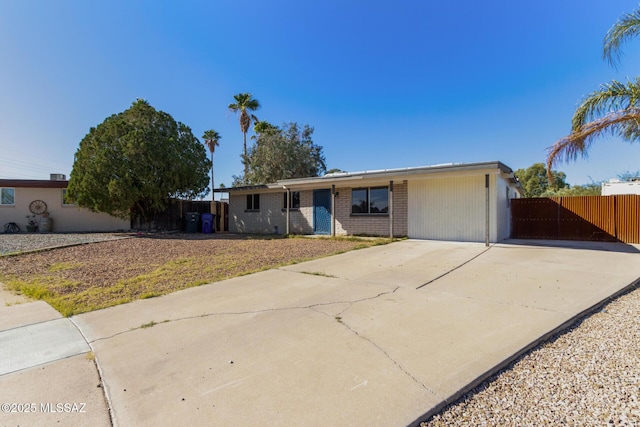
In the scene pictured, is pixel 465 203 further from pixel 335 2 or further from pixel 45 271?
pixel 45 271

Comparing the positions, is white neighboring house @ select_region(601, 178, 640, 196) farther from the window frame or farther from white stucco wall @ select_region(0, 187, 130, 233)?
white stucco wall @ select_region(0, 187, 130, 233)

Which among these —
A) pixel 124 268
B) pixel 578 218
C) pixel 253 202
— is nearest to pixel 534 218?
pixel 578 218

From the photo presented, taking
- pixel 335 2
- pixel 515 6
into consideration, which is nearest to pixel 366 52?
Answer: pixel 335 2

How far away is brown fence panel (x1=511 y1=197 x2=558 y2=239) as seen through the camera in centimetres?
1276

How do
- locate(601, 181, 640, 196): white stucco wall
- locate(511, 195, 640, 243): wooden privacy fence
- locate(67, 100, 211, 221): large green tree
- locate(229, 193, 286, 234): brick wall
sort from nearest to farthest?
locate(511, 195, 640, 243): wooden privacy fence → locate(67, 100, 211, 221): large green tree → locate(601, 181, 640, 196): white stucco wall → locate(229, 193, 286, 234): brick wall

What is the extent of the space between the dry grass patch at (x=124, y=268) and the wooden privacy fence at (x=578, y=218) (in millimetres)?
7173

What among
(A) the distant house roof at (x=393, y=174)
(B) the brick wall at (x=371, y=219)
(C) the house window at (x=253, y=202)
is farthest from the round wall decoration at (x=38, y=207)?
(B) the brick wall at (x=371, y=219)

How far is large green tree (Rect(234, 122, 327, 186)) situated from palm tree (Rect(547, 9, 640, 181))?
19341 mm

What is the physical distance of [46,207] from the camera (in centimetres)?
1681

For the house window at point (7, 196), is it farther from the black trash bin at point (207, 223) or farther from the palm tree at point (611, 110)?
the palm tree at point (611, 110)

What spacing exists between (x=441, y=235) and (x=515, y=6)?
8.03m

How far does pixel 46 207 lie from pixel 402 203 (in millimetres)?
19134

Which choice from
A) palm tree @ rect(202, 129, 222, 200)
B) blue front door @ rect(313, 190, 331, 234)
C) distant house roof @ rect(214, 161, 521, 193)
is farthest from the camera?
palm tree @ rect(202, 129, 222, 200)

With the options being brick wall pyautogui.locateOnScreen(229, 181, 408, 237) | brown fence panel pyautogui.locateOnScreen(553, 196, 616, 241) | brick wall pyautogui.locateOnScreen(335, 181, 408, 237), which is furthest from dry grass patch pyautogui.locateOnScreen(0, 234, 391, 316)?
brown fence panel pyautogui.locateOnScreen(553, 196, 616, 241)
